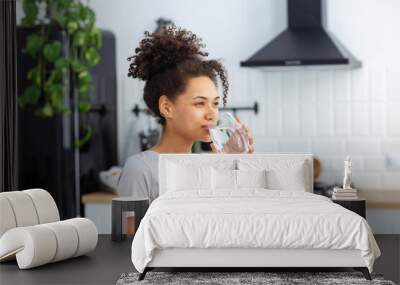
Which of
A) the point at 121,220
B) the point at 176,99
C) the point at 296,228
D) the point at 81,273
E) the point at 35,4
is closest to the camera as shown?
the point at 296,228

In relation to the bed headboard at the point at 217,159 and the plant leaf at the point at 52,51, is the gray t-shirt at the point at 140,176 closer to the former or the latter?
the bed headboard at the point at 217,159

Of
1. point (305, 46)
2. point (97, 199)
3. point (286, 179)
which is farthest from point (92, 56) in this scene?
point (286, 179)

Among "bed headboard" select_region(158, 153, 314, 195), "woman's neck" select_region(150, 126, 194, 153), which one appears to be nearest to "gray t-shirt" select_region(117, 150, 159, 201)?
"woman's neck" select_region(150, 126, 194, 153)

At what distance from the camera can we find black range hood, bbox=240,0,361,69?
7.59 meters

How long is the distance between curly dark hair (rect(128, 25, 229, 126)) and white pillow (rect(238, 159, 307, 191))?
1.32m

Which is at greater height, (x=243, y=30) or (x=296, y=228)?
(x=243, y=30)

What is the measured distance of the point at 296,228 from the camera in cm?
→ 516

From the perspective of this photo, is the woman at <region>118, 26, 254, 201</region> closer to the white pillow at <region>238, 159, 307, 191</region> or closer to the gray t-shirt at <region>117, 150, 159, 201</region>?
the gray t-shirt at <region>117, 150, 159, 201</region>

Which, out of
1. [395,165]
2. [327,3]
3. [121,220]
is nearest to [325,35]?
[327,3]

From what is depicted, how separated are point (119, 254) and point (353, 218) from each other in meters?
1.99

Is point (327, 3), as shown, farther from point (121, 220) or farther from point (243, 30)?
point (121, 220)

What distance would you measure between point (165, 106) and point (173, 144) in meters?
0.38

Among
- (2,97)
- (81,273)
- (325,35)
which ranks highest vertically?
(325,35)

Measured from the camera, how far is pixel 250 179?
6.52m
